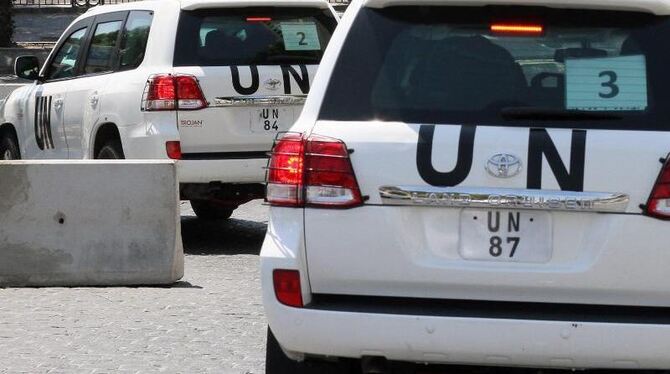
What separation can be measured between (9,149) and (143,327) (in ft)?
20.0

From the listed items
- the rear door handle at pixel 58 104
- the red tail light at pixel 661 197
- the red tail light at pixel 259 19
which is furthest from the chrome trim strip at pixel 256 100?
the red tail light at pixel 661 197

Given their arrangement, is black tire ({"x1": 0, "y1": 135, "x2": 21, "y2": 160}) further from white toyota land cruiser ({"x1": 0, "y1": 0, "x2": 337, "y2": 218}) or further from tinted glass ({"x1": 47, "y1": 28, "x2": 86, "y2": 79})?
white toyota land cruiser ({"x1": 0, "y1": 0, "x2": 337, "y2": 218})

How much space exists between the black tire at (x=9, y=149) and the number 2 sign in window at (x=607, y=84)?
919 cm

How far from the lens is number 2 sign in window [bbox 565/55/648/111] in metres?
5.07

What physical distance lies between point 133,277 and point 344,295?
4.62m

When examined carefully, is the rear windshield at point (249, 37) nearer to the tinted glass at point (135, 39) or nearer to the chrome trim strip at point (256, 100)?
Result: the chrome trim strip at point (256, 100)

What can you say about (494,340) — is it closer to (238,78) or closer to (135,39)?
(238,78)

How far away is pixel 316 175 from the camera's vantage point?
514 cm

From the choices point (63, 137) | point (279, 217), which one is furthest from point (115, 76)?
point (279, 217)

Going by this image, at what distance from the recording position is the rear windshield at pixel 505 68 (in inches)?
200

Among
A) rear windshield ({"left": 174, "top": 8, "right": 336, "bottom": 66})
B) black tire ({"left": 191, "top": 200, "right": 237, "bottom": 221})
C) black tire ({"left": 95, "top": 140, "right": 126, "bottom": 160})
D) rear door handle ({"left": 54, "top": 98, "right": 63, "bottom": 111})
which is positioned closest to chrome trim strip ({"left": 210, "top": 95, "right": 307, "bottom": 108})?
rear windshield ({"left": 174, "top": 8, "right": 336, "bottom": 66})

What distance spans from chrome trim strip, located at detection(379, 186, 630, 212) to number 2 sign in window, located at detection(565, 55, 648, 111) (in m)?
0.31

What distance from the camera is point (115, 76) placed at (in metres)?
11.8

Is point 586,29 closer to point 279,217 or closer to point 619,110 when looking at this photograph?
point 619,110
